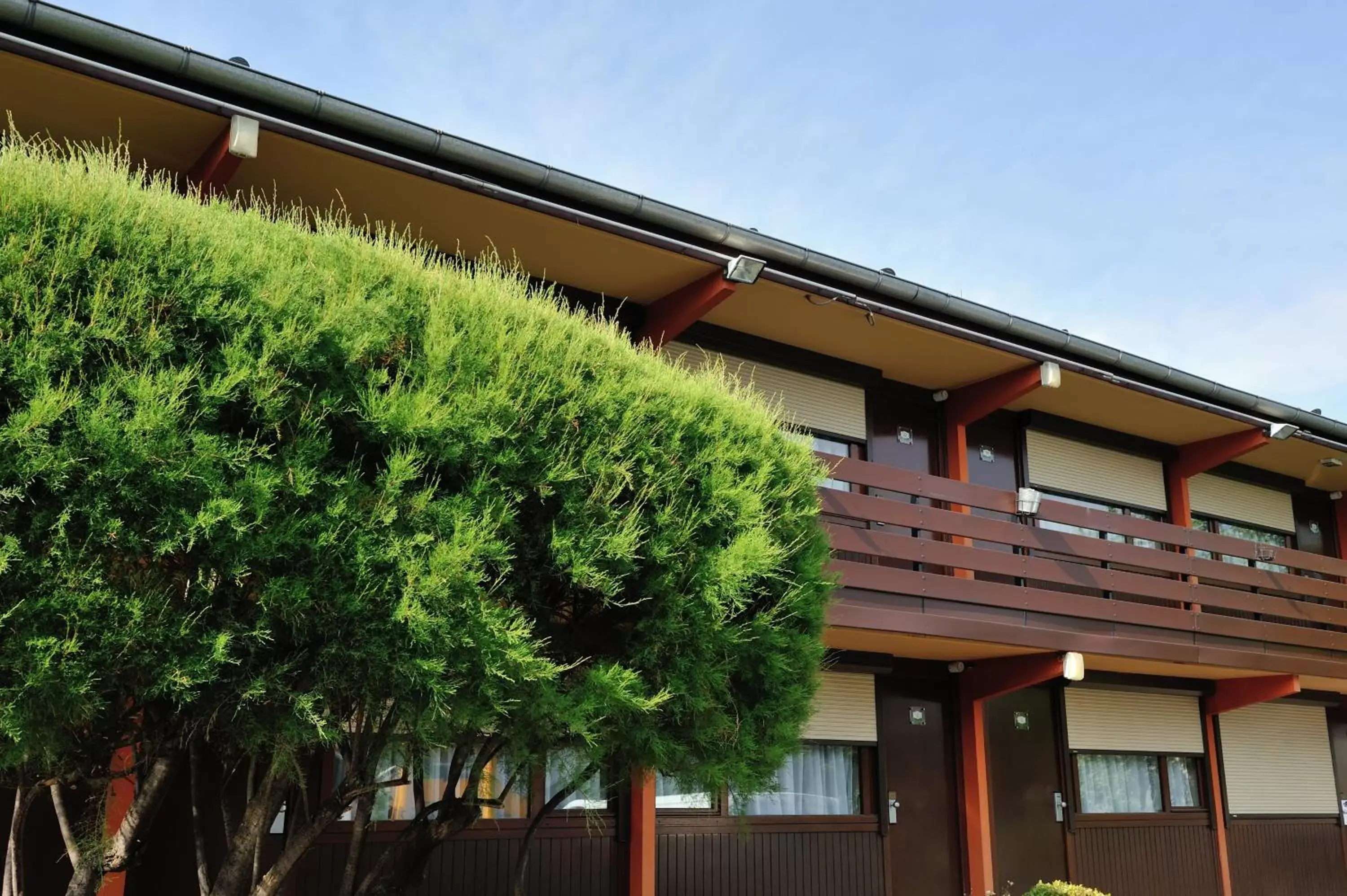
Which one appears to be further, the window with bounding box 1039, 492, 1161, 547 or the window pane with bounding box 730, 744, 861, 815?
the window with bounding box 1039, 492, 1161, 547

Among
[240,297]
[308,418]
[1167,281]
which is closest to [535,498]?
[308,418]

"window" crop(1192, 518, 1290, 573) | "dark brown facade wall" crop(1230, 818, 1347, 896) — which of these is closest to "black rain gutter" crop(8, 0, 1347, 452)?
"window" crop(1192, 518, 1290, 573)

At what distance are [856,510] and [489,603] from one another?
5.13 m

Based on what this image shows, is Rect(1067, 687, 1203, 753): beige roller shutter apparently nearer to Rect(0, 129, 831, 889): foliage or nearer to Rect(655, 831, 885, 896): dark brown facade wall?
Rect(655, 831, 885, 896): dark brown facade wall

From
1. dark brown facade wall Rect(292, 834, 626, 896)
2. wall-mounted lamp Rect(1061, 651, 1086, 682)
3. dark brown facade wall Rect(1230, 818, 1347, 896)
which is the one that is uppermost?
wall-mounted lamp Rect(1061, 651, 1086, 682)

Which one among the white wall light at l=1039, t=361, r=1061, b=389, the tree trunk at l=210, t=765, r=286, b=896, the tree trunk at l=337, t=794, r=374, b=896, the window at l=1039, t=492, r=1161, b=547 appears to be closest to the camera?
the tree trunk at l=210, t=765, r=286, b=896

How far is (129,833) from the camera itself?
5520mm

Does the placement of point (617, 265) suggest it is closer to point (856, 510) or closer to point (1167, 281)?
point (856, 510)

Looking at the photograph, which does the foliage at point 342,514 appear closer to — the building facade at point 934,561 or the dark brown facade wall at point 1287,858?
the building facade at point 934,561

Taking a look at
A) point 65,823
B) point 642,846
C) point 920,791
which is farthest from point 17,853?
point 920,791

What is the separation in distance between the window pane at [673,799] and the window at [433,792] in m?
1.26

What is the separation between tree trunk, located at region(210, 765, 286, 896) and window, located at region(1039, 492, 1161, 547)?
9469mm

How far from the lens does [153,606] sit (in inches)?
177

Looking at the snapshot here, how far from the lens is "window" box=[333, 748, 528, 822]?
26.8ft
